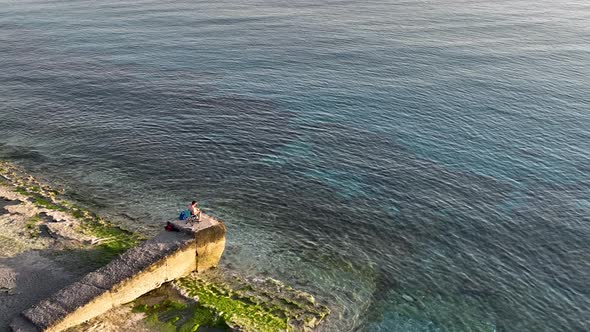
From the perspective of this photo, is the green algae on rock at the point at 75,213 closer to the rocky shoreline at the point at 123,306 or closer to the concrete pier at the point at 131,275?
the rocky shoreline at the point at 123,306

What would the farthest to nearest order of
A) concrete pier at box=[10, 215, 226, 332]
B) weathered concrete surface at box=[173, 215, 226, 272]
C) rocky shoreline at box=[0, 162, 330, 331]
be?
weathered concrete surface at box=[173, 215, 226, 272]
rocky shoreline at box=[0, 162, 330, 331]
concrete pier at box=[10, 215, 226, 332]

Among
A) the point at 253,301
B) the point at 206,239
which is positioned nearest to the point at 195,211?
the point at 206,239

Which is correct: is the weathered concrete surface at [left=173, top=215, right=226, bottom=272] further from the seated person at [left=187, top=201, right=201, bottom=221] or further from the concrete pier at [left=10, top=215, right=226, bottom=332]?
the seated person at [left=187, top=201, right=201, bottom=221]

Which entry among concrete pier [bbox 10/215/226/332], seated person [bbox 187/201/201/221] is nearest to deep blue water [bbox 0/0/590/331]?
concrete pier [bbox 10/215/226/332]

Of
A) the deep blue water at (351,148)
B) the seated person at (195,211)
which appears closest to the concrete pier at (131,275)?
the seated person at (195,211)

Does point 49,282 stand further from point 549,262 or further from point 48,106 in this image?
point 48,106

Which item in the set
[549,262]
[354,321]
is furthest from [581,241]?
[354,321]
